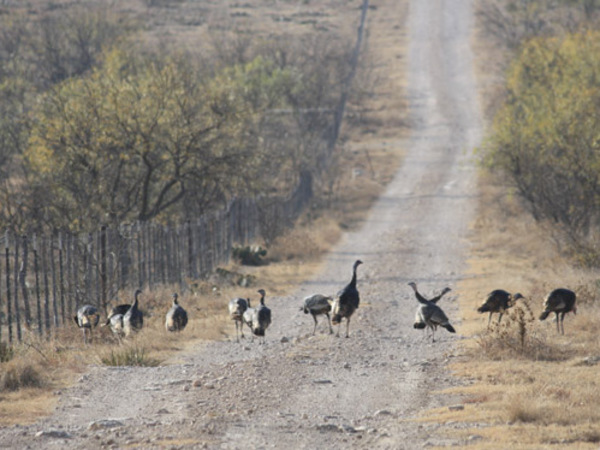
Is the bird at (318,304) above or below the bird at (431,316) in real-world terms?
below

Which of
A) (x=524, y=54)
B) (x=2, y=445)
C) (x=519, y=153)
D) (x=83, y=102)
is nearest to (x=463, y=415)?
(x=2, y=445)

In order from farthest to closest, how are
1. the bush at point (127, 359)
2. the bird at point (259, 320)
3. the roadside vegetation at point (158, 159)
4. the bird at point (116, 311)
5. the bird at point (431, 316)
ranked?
the bird at point (116, 311) → the roadside vegetation at point (158, 159) → the bird at point (259, 320) → the bird at point (431, 316) → the bush at point (127, 359)

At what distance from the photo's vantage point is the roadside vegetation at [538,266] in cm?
929

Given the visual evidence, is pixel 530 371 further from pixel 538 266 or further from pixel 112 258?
pixel 538 266

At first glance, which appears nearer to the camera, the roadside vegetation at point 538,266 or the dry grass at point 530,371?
the dry grass at point 530,371

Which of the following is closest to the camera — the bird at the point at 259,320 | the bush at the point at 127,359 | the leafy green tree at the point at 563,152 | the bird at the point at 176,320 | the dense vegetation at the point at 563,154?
the bush at the point at 127,359

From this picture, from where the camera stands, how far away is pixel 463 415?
9531 mm

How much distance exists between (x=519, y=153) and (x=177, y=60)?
1484 centimetres

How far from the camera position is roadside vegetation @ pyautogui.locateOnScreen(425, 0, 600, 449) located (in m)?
9.29

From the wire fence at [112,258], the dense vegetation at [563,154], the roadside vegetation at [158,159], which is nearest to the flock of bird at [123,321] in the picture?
the roadside vegetation at [158,159]

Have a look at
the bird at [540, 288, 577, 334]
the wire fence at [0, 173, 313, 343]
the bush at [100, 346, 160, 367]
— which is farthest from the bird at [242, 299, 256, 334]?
the bird at [540, 288, 577, 334]

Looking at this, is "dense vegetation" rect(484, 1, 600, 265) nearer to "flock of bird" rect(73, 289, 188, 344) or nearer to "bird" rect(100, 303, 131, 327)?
"flock of bird" rect(73, 289, 188, 344)

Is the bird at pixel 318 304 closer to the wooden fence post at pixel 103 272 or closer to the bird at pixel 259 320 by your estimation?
the bird at pixel 259 320

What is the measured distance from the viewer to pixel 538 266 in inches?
989
